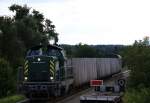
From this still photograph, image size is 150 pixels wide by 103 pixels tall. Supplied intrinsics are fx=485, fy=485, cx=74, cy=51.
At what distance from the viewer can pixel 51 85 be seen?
26781 mm

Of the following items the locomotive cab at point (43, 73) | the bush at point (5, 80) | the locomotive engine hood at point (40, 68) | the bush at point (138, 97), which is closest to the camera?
the bush at point (138, 97)

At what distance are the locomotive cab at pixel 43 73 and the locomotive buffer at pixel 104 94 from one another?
27.6 feet

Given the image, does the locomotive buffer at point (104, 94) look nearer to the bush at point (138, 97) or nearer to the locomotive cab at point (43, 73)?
the bush at point (138, 97)

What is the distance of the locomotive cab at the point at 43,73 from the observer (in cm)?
2697

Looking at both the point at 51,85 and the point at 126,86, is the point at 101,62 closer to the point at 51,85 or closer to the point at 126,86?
the point at 51,85

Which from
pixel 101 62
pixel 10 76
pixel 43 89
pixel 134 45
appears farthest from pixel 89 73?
pixel 134 45

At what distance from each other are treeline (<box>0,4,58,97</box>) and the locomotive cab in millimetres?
2877

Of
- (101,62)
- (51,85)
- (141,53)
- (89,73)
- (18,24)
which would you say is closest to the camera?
(141,53)

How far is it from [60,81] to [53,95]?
3.09ft

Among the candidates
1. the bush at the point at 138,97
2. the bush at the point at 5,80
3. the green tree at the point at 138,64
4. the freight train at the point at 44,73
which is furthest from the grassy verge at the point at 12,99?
the bush at the point at 138,97

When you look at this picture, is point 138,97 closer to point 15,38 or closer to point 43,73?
point 43,73

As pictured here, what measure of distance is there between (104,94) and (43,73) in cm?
1007

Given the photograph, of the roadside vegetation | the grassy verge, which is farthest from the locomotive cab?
the roadside vegetation

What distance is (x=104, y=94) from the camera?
17844 mm
